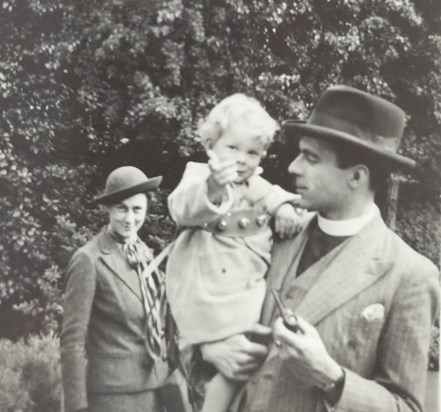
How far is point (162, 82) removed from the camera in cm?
153

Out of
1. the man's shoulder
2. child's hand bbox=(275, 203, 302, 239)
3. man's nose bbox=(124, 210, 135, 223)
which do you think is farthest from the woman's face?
the man's shoulder

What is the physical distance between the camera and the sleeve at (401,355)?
1.25m

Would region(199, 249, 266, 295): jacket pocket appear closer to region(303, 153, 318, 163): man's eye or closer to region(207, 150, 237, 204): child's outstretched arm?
region(207, 150, 237, 204): child's outstretched arm

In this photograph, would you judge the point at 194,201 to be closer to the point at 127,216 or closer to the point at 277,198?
the point at 277,198

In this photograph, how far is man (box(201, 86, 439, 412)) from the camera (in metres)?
1.25

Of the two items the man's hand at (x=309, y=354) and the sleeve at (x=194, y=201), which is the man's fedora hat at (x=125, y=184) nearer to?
the sleeve at (x=194, y=201)

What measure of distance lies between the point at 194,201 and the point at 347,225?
1.06ft

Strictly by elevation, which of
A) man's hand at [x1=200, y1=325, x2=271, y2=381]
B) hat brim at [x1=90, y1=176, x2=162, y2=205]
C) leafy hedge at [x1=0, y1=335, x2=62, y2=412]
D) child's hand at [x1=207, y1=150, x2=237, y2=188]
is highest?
child's hand at [x1=207, y1=150, x2=237, y2=188]

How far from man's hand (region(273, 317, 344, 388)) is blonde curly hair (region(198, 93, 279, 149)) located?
15.2 inches

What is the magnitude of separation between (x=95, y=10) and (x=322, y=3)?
0.56 metres

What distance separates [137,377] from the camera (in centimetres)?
157

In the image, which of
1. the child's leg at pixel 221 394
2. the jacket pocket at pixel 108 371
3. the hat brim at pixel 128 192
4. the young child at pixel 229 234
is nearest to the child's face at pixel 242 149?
the young child at pixel 229 234

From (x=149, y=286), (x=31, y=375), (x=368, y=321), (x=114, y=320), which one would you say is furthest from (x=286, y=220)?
(x=31, y=375)

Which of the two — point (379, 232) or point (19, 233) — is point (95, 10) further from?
point (379, 232)
